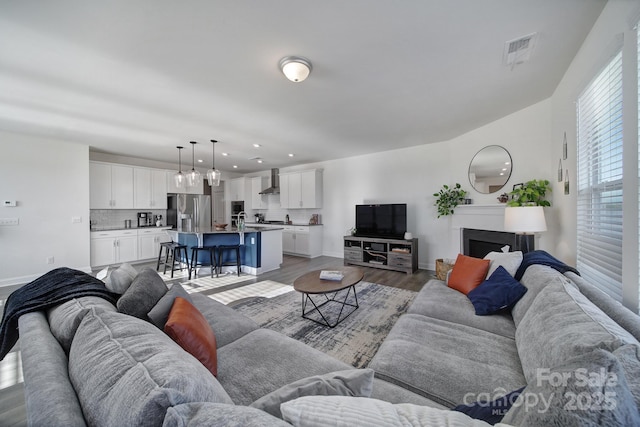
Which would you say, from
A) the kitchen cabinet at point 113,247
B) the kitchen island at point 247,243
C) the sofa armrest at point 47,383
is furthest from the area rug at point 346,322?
the kitchen cabinet at point 113,247

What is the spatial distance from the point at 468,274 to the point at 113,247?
6.78 m

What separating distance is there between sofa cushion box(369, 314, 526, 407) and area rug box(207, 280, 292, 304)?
7.83 ft

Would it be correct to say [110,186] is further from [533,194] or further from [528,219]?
[533,194]

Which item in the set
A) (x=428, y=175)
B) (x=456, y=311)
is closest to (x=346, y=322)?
(x=456, y=311)

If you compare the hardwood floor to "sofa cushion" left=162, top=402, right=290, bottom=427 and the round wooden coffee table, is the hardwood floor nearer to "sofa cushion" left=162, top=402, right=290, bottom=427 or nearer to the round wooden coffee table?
the round wooden coffee table

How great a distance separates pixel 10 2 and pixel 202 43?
115 cm

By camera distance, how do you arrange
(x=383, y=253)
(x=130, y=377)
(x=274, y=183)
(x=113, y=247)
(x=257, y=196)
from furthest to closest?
(x=257, y=196)
(x=274, y=183)
(x=113, y=247)
(x=383, y=253)
(x=130, y=377)

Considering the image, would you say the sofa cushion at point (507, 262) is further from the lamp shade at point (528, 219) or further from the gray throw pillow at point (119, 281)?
the gray throw pillow at point (119, 281)

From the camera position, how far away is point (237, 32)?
184cm

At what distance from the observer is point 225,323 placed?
1.73 metres

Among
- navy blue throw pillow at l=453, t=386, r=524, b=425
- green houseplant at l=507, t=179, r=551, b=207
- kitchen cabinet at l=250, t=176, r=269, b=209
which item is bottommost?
navy blue throw pillow at l=453, t=386, r=524, b=425

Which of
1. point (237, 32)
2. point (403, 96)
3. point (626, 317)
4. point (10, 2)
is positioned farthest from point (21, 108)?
point (626, 317)

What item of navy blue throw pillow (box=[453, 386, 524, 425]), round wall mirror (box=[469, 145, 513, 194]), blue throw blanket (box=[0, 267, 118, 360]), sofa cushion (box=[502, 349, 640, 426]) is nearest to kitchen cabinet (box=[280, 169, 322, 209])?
round wall mirror (box=[469, 145, 513, 194])

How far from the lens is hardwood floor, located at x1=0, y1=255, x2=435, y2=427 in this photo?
157cm
